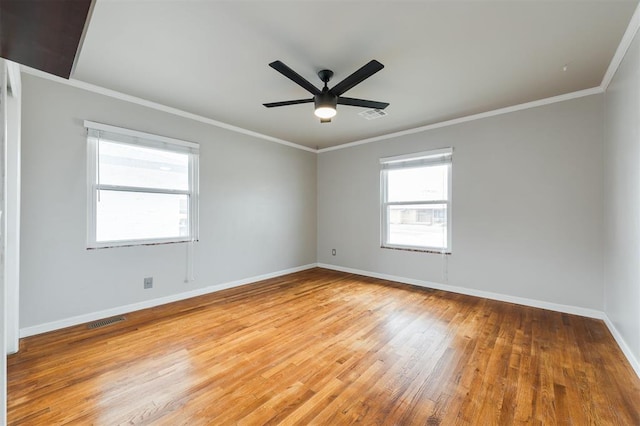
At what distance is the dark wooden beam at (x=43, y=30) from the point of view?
0.65 m

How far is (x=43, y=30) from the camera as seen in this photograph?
74cm

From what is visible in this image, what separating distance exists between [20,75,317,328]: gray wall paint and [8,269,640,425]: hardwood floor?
43 cm

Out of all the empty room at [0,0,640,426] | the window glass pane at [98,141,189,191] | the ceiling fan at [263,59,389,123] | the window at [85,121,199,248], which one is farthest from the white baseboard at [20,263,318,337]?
the ceiling fan at [263,59,389,123]

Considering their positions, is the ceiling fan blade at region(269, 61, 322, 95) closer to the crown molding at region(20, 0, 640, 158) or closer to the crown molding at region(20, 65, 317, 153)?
the crown molding at region(20, 65, 317, 153)

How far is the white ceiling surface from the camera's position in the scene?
1919 millimetres

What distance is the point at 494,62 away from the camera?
2.55 metres

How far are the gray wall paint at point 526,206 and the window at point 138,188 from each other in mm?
3390

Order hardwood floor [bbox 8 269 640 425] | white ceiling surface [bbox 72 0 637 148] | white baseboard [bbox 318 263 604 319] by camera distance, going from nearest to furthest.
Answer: hardwood floor [bbox 8 269 640 425]
white ceiling surface [bbox 72 0 637 148]
white baseboard [bbox 318 263 604 319]

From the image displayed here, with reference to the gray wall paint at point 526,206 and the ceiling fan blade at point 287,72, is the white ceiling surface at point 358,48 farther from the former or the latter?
the gray wall paint at point 526,206

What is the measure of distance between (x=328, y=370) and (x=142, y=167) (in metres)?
3.21

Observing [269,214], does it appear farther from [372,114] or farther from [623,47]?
[623,47]

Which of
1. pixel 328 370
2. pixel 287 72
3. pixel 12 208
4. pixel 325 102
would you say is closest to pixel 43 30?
→ pixel 287 72

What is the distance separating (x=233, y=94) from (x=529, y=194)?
3.94 meters

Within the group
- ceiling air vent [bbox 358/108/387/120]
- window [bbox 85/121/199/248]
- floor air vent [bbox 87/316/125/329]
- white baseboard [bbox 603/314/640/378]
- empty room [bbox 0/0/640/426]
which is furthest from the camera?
ceiling air vent [bbox 358/108/387/120]
